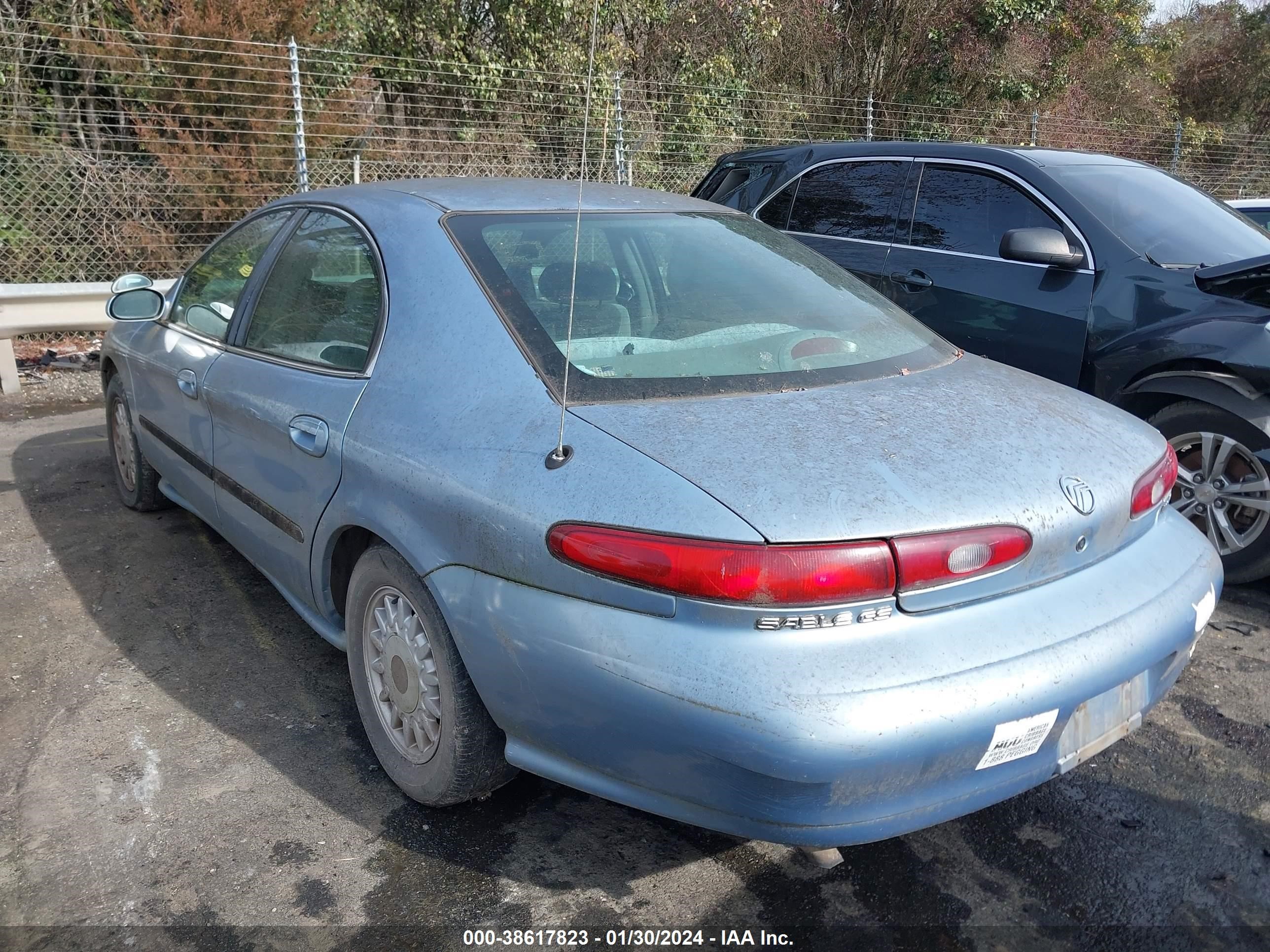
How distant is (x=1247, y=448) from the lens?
13.1 ft

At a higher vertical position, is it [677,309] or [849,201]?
[849,201]

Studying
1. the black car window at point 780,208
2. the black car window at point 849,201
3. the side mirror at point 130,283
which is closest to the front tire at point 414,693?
the side mirror at point 130,283

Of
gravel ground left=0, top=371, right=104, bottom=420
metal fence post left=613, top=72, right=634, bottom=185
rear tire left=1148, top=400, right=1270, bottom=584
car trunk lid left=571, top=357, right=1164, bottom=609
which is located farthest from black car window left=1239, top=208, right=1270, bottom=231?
gravel ground left=0, top=371, right=104, bottom=420

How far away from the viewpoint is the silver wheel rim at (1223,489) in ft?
13.2

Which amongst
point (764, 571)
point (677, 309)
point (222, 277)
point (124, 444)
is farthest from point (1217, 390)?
point (124, 444)

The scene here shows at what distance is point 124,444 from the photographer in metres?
4.80

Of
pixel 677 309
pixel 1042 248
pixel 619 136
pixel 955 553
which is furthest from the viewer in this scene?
pixel 619 136

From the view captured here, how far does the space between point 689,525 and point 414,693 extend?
1.04 m

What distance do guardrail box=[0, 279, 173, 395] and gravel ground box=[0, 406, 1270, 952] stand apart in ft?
15.8

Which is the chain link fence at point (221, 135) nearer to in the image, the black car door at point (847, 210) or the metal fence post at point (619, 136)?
the metal fence post at point (619, 136)

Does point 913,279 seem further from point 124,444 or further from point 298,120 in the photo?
point 298,120

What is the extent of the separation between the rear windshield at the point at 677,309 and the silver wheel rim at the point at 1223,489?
67.7 inches

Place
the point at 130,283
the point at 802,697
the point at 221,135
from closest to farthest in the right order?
the point at 802,697 → the point at 130,283 → the point at 221,135

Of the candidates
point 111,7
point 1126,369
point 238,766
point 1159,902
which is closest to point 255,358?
point 238,766
